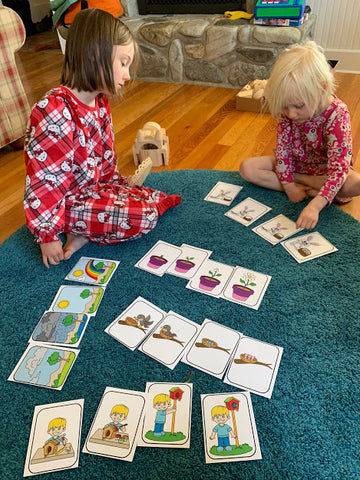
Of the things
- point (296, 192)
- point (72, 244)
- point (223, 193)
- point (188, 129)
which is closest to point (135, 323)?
point (72, 244)

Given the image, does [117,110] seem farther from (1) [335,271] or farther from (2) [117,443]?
(2) [117,443]

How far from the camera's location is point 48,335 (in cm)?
116

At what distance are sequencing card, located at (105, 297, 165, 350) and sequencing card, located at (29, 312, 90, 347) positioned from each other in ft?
0.29

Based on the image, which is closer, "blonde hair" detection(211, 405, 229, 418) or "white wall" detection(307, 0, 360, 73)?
"blonde hair" detection(211, 405, 229, 418)

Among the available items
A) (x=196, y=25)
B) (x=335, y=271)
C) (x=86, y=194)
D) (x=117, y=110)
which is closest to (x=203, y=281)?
(x=335, y=271)

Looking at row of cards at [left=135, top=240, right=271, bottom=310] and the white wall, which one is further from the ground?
the white wall

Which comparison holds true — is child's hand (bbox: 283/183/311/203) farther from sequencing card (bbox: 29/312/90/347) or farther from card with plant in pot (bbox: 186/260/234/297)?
sequencing card (bbox: 29/312/90/347)

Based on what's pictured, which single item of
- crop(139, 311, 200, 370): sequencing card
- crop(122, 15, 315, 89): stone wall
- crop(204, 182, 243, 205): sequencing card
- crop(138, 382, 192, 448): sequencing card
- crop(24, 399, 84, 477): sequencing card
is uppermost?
crop(122, 15, 315, 89): stone wall

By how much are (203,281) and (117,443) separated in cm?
57

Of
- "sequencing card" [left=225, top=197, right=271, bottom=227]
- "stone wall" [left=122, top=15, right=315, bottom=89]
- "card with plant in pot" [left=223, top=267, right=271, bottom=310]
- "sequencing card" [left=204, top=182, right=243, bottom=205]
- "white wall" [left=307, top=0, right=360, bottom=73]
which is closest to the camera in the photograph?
"card with plant in pot" [left=223, top=267, right=271, bottom=310]

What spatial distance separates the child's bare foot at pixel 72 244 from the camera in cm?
143

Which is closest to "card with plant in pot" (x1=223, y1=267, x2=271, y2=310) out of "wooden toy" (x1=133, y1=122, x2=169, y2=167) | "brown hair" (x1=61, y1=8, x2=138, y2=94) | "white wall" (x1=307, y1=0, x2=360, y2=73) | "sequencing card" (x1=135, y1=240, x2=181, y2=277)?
"sequencing card" (x1=135, y1=240, x2=181, y2=277)

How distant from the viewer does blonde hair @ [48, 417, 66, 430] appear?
3.08 ft

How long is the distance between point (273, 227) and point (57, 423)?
1.02m
